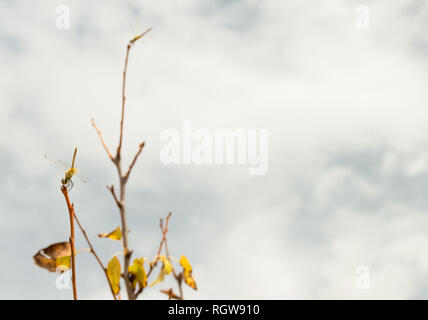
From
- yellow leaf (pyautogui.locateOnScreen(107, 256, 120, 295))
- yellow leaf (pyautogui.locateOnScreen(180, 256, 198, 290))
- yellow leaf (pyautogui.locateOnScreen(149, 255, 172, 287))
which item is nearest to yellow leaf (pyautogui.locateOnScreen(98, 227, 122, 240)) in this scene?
yellow leaf (pyautogui.locateOnScreen(107, 256, 120, 295))

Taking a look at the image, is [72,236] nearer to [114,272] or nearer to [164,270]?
[114,272]

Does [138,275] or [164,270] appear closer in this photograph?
[138,275]

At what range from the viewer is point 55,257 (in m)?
2.16

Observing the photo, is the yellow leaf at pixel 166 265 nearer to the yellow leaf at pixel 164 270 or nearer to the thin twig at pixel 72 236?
the yellow leaf at pixel 164 270

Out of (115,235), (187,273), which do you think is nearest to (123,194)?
(115,235)

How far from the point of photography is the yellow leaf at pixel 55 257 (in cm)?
216

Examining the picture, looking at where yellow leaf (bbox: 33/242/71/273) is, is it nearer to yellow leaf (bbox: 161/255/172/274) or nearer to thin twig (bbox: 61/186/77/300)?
thin twig (bbox: 61/186/77/300)

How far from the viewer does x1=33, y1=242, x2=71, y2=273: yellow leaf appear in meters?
2.16

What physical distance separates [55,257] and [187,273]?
1.55 feet

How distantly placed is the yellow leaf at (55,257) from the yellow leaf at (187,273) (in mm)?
414
